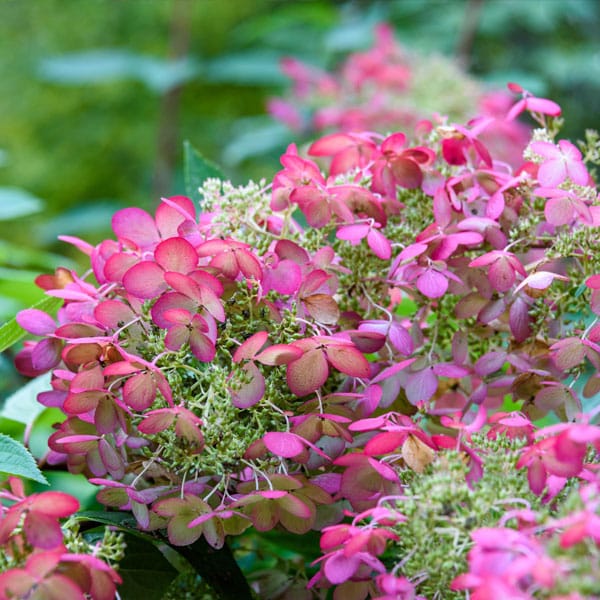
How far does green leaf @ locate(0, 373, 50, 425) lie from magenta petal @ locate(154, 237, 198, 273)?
229mm

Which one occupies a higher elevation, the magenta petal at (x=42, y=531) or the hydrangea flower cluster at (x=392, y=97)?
the magenta petal at (x=42, y=531)

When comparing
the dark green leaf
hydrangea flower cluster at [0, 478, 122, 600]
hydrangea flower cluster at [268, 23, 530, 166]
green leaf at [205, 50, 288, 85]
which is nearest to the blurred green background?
green leaf at [205, 50, 288, 85]

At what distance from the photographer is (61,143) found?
9.08ft

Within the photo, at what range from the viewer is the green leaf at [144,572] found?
554 millimetres

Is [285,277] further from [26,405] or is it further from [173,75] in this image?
[173,75]

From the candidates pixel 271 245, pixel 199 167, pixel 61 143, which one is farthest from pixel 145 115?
pixel 271 245

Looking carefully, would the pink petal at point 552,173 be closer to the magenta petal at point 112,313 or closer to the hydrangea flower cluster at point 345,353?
the hydrangea flower cluster at point 345,353

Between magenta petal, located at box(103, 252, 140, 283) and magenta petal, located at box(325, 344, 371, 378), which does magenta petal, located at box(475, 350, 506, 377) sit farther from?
magenta petal, located at box(103, 252, 140, 283)

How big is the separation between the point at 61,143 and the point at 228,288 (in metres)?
2.40

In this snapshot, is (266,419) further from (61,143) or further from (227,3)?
(227,3)

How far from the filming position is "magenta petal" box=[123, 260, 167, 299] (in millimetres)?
528

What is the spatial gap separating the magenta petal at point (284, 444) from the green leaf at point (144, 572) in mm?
145

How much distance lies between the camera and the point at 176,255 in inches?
20.9

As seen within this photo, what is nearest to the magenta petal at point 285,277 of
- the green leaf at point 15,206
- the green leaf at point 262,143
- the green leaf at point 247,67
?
the green leaf at point 15,206
